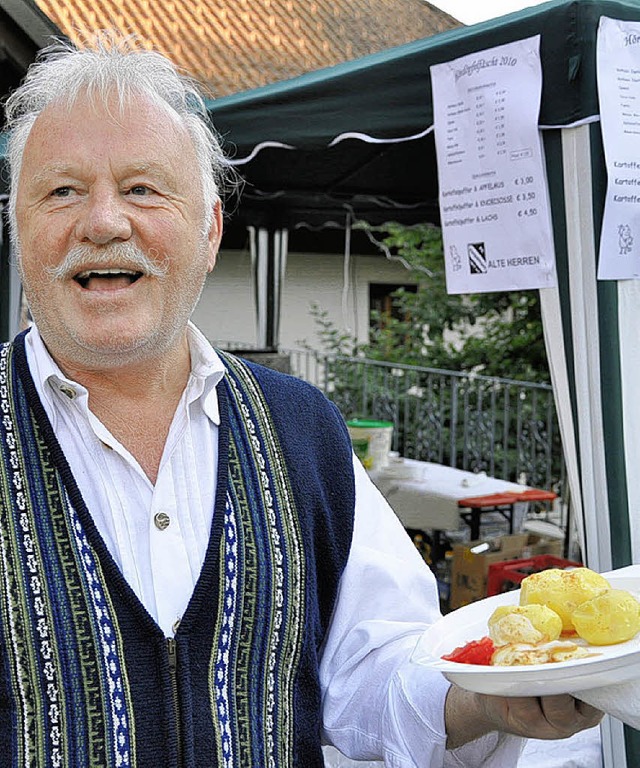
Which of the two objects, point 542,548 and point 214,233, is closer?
point 214,233

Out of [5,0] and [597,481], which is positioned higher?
[5,0]

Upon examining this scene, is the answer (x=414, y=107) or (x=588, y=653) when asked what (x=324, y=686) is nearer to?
(x=588, y=653)

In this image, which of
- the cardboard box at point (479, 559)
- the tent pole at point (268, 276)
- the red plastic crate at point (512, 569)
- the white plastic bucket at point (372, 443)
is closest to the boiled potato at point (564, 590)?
the red plastic crate at point (512, 569)

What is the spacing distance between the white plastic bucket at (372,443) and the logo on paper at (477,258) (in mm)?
2892

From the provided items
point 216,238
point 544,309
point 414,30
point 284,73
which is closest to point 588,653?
point 216,238

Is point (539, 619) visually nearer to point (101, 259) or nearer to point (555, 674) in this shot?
point (555, 674)

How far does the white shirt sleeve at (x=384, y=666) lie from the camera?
1.46 m

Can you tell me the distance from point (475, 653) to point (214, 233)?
799 mm

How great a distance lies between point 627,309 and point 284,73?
818 centimetres

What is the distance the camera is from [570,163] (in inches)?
99.2

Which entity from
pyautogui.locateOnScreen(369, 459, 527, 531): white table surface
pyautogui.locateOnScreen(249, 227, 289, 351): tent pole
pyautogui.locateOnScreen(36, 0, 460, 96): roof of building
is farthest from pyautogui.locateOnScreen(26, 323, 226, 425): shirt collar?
pyautogui.locateOnScreen(36, 0, 460, 96): roof of building

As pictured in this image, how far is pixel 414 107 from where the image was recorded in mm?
2873

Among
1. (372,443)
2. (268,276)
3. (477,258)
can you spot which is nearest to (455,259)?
(477,258)

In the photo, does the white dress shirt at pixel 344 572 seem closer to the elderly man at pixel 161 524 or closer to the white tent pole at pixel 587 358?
the elderly man at pixel 161 524
